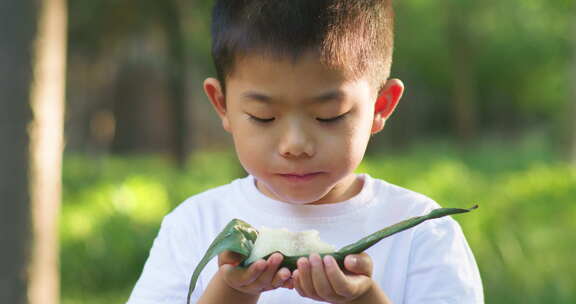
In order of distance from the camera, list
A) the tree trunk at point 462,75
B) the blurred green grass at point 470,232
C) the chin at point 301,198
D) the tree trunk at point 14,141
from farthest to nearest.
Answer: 1. the tree trunk at point 462,75
2. the blurred green grass at point 470,232
3. the tree trunk at point 14,141
4. the chin at point 301,198

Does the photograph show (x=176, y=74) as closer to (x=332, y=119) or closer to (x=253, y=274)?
(x=332, y=119)


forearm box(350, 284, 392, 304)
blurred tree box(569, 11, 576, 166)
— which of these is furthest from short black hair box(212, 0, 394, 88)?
blurred tree box(569, 11, 576, 166)

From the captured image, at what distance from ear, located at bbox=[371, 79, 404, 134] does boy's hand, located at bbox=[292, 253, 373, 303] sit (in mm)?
531

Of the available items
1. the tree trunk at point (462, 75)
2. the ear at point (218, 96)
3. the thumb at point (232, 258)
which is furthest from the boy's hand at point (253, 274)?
the tree trunk at point (462, 75)

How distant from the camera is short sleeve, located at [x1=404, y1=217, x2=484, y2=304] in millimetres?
1887

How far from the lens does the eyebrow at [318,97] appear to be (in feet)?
5.75

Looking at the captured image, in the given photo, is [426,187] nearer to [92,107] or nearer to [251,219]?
[251,219]

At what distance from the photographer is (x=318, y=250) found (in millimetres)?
1691

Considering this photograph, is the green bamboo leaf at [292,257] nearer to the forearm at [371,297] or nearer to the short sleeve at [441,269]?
the forearm at [371,297]

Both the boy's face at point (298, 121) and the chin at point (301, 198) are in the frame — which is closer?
the boy's face at point (298, 121)

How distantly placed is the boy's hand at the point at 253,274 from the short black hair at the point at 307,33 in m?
0.48

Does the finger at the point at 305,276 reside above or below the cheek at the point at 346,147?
below

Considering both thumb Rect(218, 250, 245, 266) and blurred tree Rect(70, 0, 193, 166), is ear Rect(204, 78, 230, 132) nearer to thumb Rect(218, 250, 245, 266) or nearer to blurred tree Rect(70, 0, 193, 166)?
thumb Rect(218, 250, 245, 266)

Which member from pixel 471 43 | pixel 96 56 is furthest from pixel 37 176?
pixel 471 43
